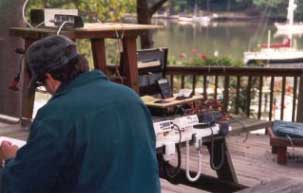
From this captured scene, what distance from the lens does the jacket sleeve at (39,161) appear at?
167 centimetres

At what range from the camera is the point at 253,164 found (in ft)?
15.6

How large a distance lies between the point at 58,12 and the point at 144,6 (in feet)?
9.95

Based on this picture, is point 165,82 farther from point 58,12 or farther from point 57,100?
→ point 57,100

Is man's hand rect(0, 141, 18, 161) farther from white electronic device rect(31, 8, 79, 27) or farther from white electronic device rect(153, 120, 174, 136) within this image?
white electronic device rect(31, 8, 79, 27)

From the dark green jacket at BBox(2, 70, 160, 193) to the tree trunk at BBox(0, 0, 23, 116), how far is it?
11.7 ft

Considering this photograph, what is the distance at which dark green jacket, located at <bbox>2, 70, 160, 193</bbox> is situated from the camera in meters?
1.68

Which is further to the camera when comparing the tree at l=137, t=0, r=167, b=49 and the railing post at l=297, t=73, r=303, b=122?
the tree at l=137, t=0, r=167, b=49

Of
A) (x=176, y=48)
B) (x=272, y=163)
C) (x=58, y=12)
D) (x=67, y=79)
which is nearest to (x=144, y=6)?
(x=272, y=163)

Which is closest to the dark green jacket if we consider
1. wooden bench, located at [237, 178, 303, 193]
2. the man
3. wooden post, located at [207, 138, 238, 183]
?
the man

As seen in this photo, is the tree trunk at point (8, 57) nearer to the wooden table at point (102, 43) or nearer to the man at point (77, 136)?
the wooden table at point (102, 43)

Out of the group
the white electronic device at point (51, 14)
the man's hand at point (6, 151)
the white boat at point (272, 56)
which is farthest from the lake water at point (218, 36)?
the man's hand at point (6, 151)

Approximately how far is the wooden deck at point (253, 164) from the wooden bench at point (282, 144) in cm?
6

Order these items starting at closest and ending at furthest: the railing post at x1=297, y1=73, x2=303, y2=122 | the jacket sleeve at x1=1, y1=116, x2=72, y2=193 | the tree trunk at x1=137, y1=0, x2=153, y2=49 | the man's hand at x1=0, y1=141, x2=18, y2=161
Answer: the jacket sleeve at x1=1, y1=116, x2=72, y2=193
the man's hand at x1=0, y1=141, x2=18, y2=161
the railing post at x1=297, y1=73, x2=303, y2=122
the tree trunk at x1=137, y1=0, x2=153, y2=49

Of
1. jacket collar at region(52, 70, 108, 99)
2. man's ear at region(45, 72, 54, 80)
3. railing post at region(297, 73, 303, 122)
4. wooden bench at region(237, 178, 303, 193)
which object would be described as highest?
man's ear at region(45, 72, 54, 80)
